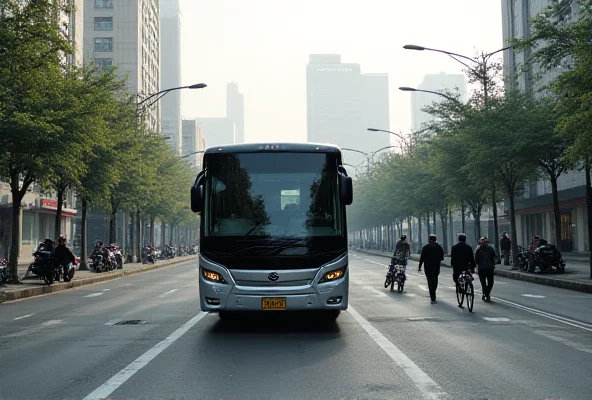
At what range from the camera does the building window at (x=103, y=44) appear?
297 ft

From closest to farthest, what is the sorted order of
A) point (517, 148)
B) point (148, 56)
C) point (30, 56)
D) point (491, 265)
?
point (491, 265), point (30, 56), point (517, 148), point (148, 56)

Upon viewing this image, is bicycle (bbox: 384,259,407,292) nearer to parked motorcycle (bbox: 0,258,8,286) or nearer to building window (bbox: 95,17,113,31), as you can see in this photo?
parked motorcycle (bbox: 0,258,8,286)

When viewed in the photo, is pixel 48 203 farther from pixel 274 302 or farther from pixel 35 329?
pixel 274 302

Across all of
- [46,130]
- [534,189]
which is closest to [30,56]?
[46,130]

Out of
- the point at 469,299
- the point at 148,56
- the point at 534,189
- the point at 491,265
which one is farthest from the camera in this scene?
the point at 148,56

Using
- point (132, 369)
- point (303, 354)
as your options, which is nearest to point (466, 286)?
point (303, 354)

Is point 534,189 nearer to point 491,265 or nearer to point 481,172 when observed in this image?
point 481,172

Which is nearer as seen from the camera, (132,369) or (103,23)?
(132,369)

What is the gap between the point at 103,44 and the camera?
91.1 metres

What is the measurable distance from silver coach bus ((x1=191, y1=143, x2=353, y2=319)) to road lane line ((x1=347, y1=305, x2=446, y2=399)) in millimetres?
936

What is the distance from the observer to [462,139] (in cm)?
3512

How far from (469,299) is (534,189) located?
161 feet

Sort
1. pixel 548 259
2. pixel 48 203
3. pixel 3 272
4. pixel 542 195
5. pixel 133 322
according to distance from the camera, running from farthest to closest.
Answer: pixel 542 195, pixel 48 203, pixel 548 259, pixel 3 272, pixel 133 322

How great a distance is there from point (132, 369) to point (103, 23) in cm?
8849
